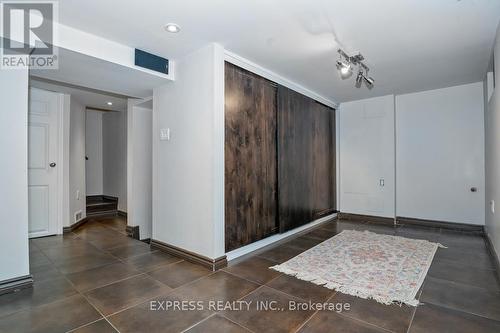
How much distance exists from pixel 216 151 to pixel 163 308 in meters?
1.50

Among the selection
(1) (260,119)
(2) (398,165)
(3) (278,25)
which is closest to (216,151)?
(1) (260,119)

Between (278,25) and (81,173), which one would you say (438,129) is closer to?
(278,25)

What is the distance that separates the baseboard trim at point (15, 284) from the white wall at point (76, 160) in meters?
2.23

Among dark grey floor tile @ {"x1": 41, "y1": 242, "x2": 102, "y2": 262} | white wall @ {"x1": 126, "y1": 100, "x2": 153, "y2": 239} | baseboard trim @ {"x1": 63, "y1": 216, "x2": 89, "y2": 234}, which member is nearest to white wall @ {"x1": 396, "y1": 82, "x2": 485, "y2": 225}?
white wall @ {"x1": 126, "y1": 100, "x2": 153, "y2": 239}

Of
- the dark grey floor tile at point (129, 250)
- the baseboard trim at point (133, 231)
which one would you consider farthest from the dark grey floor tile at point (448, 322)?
the baseboard trim at point (133, 231)

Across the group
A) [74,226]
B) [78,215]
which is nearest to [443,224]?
[74,226]

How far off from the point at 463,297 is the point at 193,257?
249cm

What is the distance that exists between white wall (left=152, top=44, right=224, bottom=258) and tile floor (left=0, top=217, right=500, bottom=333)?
14.0 inches

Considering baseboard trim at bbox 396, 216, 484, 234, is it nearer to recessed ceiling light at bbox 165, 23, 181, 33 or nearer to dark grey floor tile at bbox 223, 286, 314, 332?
dark grey floor tile at bbox 223, 286, 314, 332

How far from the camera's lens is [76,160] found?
4703mm

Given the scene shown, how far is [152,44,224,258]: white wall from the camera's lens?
8.91 feet

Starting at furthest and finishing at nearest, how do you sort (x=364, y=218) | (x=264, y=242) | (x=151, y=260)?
(x=364, y=218)
(x=264, y=242)
(x=151, y=260)

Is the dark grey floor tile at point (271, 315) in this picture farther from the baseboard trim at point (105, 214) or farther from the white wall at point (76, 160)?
the baseboard trim at point (105, 214)

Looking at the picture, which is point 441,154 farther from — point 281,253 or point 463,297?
point 281,253
